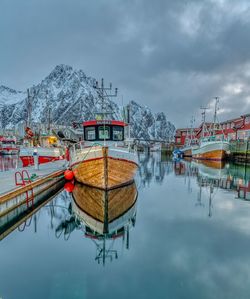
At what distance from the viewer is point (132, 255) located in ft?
24.7

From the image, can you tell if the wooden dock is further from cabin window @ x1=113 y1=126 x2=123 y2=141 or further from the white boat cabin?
cabin window @ x1=113 y1=126 x2=123 y2=141

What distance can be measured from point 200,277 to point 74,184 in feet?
42.7

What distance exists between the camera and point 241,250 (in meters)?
7.91

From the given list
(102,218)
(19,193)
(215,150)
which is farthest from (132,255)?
(215,150)

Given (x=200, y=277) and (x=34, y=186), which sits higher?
(x=34, y=186)

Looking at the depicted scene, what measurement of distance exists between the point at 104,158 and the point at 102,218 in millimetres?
3658

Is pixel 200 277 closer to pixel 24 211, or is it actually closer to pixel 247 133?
pixel 24 211

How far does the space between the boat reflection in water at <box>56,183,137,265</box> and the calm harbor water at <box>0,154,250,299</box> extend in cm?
5

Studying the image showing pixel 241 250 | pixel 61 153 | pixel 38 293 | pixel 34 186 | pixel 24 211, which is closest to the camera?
pixel 38 293

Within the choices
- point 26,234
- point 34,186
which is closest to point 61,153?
point 34,186

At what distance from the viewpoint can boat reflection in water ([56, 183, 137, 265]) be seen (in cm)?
839

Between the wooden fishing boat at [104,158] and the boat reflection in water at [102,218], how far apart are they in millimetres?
869

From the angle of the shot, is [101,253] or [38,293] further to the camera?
[101,253]

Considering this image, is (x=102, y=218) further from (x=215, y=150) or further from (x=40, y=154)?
(x=215, y=150)
